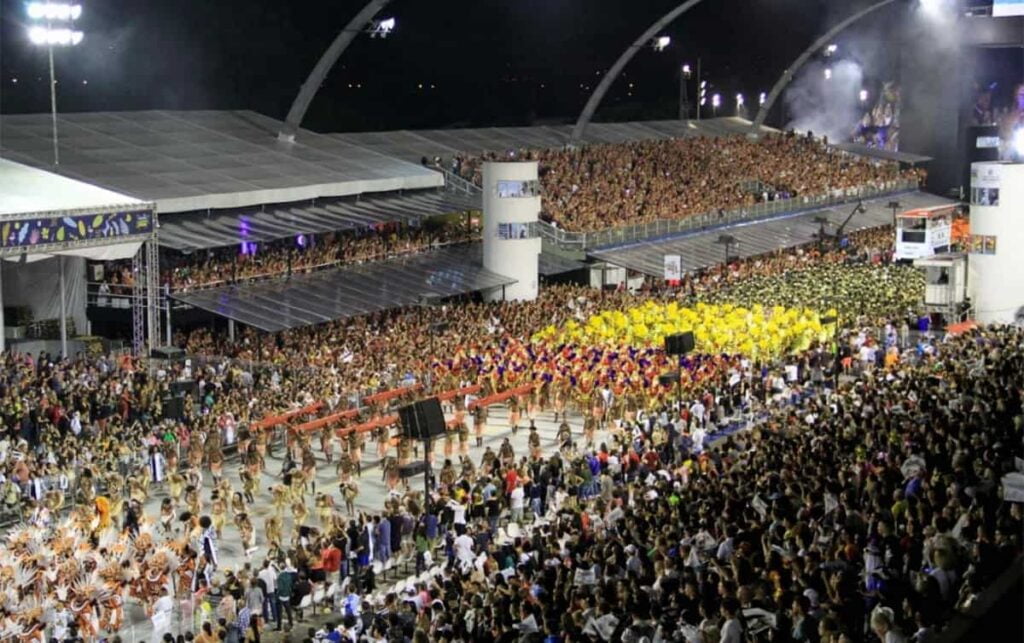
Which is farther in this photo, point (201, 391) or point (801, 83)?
point (801, 83)

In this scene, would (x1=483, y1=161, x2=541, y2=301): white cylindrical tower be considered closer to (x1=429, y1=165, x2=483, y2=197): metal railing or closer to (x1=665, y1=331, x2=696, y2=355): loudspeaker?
(x1=429, y1=165, x2=483, y2=197): metal railing

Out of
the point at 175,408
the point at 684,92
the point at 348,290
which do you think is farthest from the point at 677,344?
the point at 684,92

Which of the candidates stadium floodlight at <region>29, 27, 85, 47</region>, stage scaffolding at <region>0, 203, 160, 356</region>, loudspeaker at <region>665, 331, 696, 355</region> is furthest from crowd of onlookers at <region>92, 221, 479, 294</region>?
loudspeaker at <region>665, 331, 696, 355</region>

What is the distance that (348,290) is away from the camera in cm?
4422

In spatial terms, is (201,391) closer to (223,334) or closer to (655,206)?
(223,334)

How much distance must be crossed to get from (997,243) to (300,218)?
72.5ft

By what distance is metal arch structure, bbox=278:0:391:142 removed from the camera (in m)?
49.6

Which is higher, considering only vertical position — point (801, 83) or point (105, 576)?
point (801, 83)

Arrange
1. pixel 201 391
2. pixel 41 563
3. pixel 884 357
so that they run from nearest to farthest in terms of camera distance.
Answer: pixel 41 563
pixel 201 391
pixel 884 357

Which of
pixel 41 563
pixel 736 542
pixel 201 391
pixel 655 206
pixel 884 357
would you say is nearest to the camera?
pixel 736 542

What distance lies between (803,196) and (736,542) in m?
58.6

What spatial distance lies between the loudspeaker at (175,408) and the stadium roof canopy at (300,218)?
1116 centimetres

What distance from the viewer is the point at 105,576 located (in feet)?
66.4

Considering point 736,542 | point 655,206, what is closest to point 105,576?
A: point 736,542
